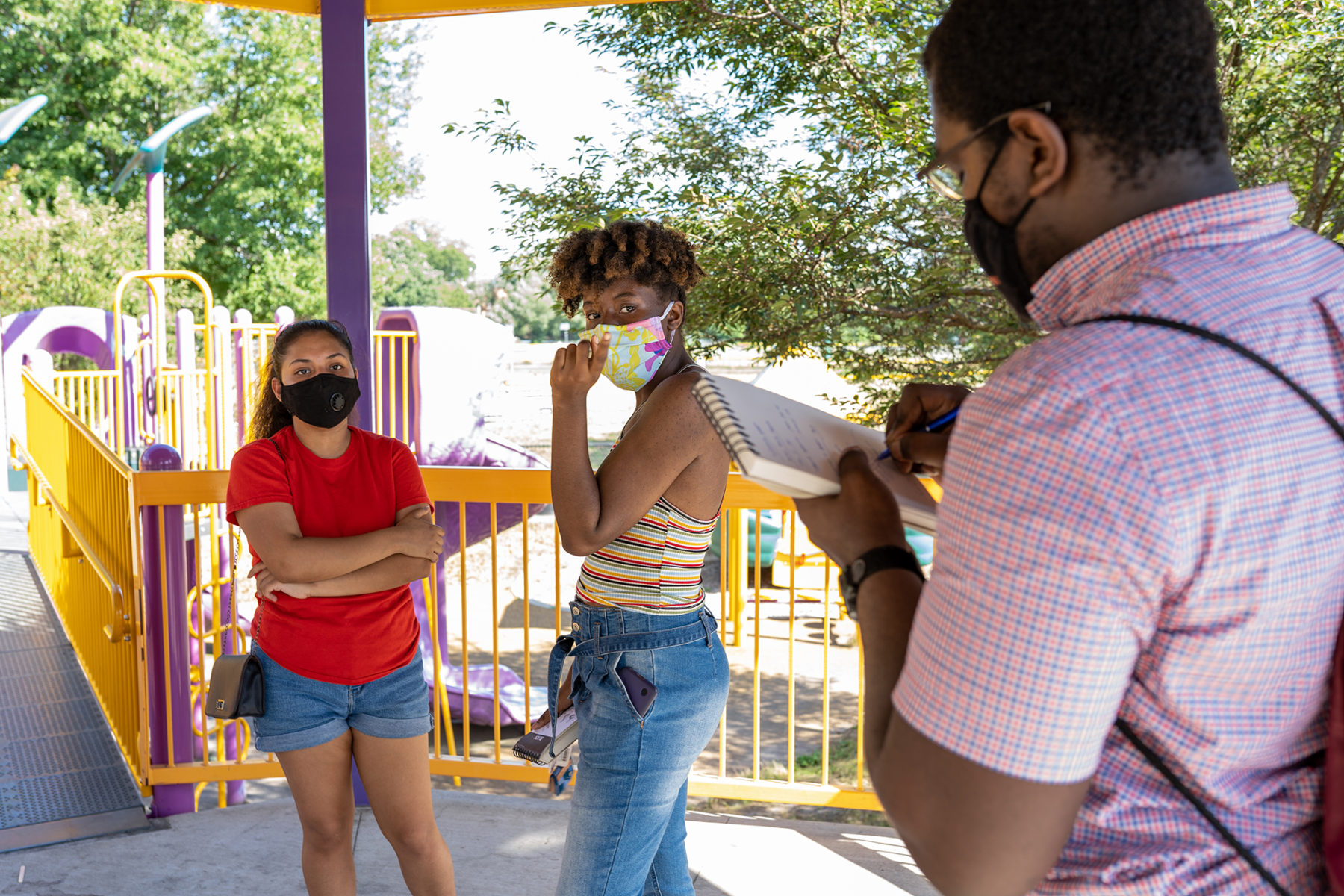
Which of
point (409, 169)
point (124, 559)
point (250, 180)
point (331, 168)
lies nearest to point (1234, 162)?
point (331, 168)

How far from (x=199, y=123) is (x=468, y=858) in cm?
2856

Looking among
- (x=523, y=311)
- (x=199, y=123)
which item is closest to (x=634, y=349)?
(x=199, y=123)

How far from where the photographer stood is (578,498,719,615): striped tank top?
2316 millimetres

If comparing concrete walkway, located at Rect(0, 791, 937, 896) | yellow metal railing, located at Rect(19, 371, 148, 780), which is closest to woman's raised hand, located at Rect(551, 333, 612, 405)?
concrete walkway, located at Rect(0, 791, 937, 896)

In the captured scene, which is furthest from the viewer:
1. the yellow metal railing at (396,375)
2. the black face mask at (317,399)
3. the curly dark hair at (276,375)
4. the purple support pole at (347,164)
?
the yellow metal railing at (396,375)

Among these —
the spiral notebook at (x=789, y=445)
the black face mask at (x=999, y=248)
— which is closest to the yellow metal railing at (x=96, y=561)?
the spiral notebook at (x=789, y=445)

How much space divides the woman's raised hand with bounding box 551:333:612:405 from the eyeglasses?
1.15 meters

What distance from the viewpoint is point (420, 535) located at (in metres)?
2.99

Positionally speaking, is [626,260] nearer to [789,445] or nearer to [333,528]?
[333,528]

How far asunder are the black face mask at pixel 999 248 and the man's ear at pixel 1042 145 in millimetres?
33

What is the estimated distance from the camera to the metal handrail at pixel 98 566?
4.34 meters

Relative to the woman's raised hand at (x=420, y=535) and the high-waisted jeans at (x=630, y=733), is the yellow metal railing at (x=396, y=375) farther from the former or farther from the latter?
the high-waisted jeans at (x=630, y=733)

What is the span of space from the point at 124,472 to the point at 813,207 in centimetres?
483

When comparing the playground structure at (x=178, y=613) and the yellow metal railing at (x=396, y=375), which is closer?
the playground structure at (x=178, y=613)
